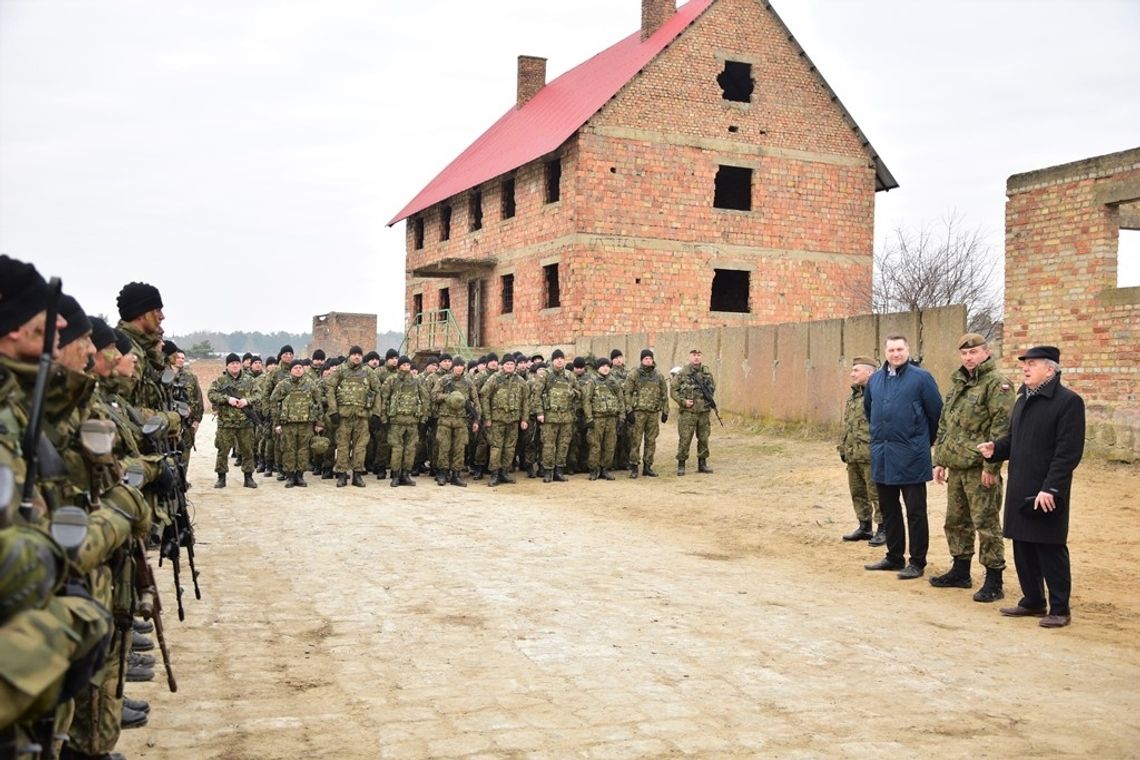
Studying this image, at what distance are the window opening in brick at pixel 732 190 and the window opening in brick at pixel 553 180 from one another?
4.30 m

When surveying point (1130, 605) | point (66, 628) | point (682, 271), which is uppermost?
point (682, 271)

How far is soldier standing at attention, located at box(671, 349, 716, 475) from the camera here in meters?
16.0

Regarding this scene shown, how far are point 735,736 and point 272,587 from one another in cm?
422

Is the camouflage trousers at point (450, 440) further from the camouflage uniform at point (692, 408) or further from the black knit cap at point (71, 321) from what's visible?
the black knit cap at point (71, 321)

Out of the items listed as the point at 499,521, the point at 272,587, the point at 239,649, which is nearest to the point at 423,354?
the point at 499,521

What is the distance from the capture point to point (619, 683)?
531cm

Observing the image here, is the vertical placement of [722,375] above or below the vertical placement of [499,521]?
above

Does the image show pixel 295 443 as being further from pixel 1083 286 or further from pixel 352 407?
pixel 1083 286

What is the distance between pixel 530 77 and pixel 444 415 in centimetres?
1959

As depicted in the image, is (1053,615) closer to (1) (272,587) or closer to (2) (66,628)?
(1) (272,587)

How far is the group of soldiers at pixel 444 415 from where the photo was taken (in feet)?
48.2

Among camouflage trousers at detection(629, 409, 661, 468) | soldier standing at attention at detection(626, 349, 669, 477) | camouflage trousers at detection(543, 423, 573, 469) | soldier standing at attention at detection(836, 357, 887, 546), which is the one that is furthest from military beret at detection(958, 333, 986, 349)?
camouflage trousers at detection(543, 423, 573, 469)

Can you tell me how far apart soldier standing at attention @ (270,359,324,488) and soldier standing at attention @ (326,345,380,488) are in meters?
0.24

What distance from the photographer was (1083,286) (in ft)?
43.8
